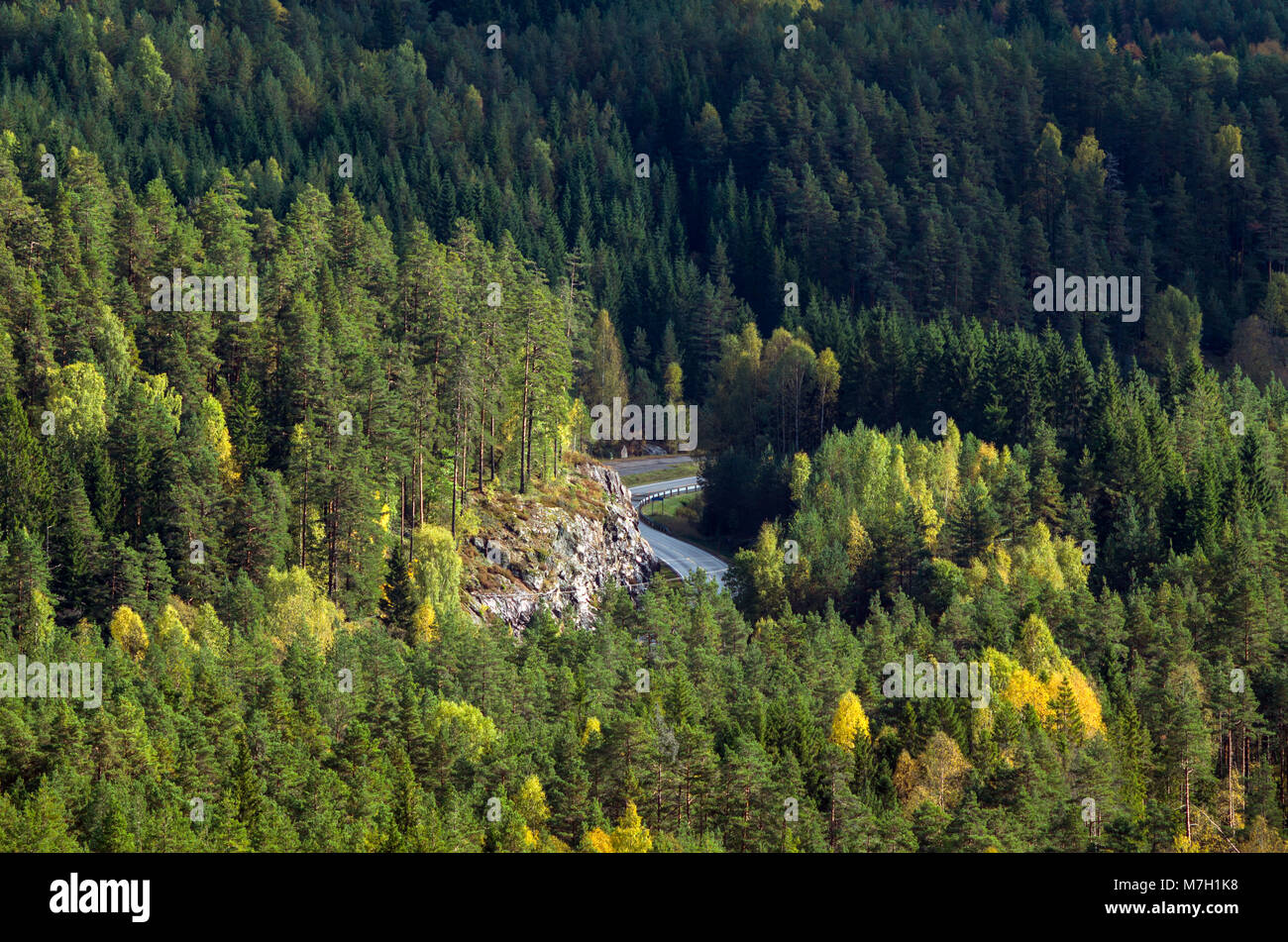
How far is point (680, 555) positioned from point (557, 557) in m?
18.1

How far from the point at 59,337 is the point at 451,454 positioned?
26.8m

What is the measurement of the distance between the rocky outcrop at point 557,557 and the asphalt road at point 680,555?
2.42 m


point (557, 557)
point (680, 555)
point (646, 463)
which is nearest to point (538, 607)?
point (557, 557)

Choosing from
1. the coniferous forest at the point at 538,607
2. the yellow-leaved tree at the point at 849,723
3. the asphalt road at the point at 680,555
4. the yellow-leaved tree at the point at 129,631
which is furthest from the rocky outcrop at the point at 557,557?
the yellow-leaved tree at the point at 849,723

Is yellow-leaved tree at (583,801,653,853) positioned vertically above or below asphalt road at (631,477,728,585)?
below

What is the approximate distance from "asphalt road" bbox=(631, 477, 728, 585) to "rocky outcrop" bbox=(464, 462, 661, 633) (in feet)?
7.95

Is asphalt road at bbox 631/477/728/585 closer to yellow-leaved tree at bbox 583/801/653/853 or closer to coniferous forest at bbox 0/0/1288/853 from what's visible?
coniferous forest at bbox 0/0/1288/853

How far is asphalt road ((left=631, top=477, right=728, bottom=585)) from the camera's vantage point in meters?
138

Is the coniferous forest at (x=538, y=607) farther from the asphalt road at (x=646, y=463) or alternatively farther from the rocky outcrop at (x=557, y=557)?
the asphalt road at (x=646, y=463)

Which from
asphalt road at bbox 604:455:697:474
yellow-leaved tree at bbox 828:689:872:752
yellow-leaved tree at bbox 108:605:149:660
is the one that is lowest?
yellow-leaved tree at bbox 828:689:872:752

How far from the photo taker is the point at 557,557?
423 feet

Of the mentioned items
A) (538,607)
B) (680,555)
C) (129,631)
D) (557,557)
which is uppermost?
(680,555)

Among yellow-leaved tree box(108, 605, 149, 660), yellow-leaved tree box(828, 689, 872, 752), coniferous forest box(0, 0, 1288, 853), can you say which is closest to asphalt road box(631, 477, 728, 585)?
coniferous forest box(0, 0, 1288, 853)

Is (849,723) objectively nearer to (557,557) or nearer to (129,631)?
(557,557)
